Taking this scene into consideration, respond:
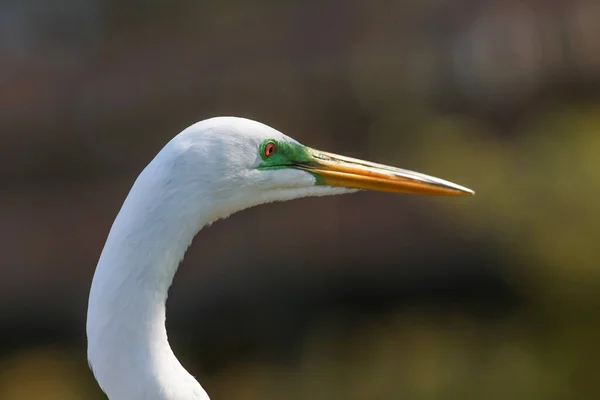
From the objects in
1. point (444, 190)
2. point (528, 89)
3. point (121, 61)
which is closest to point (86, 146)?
point (121, 61)

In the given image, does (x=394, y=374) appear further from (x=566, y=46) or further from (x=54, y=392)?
(x=566, y=46)

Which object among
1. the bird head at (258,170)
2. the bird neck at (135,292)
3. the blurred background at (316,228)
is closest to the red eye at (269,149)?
the bird head at (258,170)

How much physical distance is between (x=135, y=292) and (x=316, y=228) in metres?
2.73

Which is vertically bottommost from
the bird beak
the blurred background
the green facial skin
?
the blurred background

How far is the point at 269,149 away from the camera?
1270 mm

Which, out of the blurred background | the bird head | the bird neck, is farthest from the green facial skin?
the blurred background

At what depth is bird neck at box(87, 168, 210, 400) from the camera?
1125mm

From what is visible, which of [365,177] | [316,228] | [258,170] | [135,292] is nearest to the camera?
[135,292]

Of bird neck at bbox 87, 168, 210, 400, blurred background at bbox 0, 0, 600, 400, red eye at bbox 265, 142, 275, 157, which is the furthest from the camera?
blurred background at bbox 0, 0, 600, 400

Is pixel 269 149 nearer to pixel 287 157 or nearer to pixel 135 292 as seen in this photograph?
pixel 287 157

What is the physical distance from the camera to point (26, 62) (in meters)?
3.87

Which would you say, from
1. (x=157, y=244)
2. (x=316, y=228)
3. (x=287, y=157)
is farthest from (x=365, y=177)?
(x=316, y=228)

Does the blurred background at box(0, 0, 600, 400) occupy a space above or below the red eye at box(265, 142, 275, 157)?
below

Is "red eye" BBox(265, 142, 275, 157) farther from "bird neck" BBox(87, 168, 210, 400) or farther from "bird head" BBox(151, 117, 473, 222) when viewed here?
"bird neck" BBox(87, 168, 210, 400)
